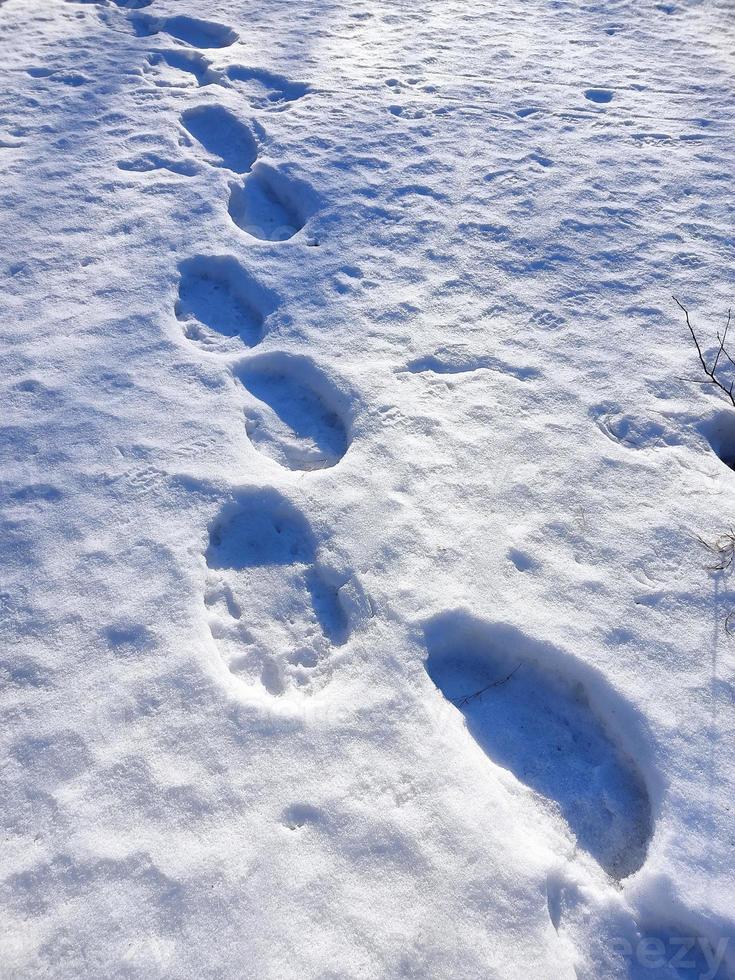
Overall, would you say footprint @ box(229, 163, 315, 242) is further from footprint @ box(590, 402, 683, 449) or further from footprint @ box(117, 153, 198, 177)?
footprint @ box(590, 402, 683, 449)

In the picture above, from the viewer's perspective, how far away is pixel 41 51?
450 centimetres

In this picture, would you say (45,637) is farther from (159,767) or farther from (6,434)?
(6,434)

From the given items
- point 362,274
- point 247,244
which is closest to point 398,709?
point 362,274

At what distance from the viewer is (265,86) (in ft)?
14.1

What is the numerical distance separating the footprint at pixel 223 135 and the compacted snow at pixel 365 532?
0.02 meters

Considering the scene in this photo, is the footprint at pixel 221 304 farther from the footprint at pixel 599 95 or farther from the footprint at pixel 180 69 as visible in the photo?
the footprint at pixel 599 95

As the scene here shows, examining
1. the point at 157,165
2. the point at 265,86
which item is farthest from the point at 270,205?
the point at 265,86

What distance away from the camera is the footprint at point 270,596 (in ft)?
6.88

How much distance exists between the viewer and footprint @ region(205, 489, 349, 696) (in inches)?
82.5

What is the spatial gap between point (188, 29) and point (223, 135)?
1.40 metres

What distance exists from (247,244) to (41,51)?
2463mm

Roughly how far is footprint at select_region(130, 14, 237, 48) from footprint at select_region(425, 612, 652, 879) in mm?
4402

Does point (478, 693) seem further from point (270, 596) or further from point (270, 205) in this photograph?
point (270, 205)

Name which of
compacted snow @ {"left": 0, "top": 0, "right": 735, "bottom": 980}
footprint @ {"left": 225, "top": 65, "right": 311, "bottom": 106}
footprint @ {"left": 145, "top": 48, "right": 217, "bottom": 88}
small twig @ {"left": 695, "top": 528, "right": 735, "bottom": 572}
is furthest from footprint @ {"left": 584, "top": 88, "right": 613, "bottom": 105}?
small twig @ {"left": 695, "top": 528, "right": 735, "bottom": 572}
